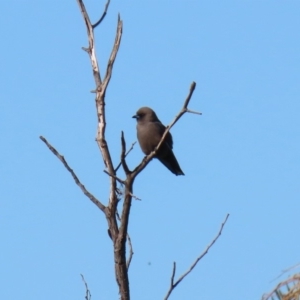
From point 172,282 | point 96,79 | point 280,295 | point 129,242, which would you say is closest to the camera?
point 280,295

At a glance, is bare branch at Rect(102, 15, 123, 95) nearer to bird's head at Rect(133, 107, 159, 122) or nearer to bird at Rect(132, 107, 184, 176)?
bird at Rect(132, 107, 184, 176)

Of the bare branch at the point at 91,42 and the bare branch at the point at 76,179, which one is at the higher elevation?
the bare branch at the point at 91,42

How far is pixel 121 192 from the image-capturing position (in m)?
4.83

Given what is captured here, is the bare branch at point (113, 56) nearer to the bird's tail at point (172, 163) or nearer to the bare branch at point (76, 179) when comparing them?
the bare branch at point (76, 179)

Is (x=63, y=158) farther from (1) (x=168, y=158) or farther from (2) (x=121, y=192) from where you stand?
(1) (x=168, y=158)

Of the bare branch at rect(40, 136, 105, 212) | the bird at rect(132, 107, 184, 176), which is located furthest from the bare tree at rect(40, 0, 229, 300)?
the bird at rect(132, 107, 184, 176)

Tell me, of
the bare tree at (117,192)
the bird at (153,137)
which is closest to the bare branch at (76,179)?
the bare tree at (117,192)

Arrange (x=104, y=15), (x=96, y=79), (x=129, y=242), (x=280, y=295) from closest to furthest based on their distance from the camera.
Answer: (x=280, y=295)
(x=129, y=242)
(x=96, y=79)
(x=104, y=15)

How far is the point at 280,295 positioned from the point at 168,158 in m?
6.70

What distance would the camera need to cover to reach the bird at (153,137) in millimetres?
9250

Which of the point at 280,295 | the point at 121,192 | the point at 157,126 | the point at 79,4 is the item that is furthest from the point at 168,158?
the point at 280,295

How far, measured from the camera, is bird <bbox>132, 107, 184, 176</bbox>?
925 cm

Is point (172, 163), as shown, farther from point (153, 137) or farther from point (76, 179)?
point (76, 179)

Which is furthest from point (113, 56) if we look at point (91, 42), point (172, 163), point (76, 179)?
point (172, 163)
